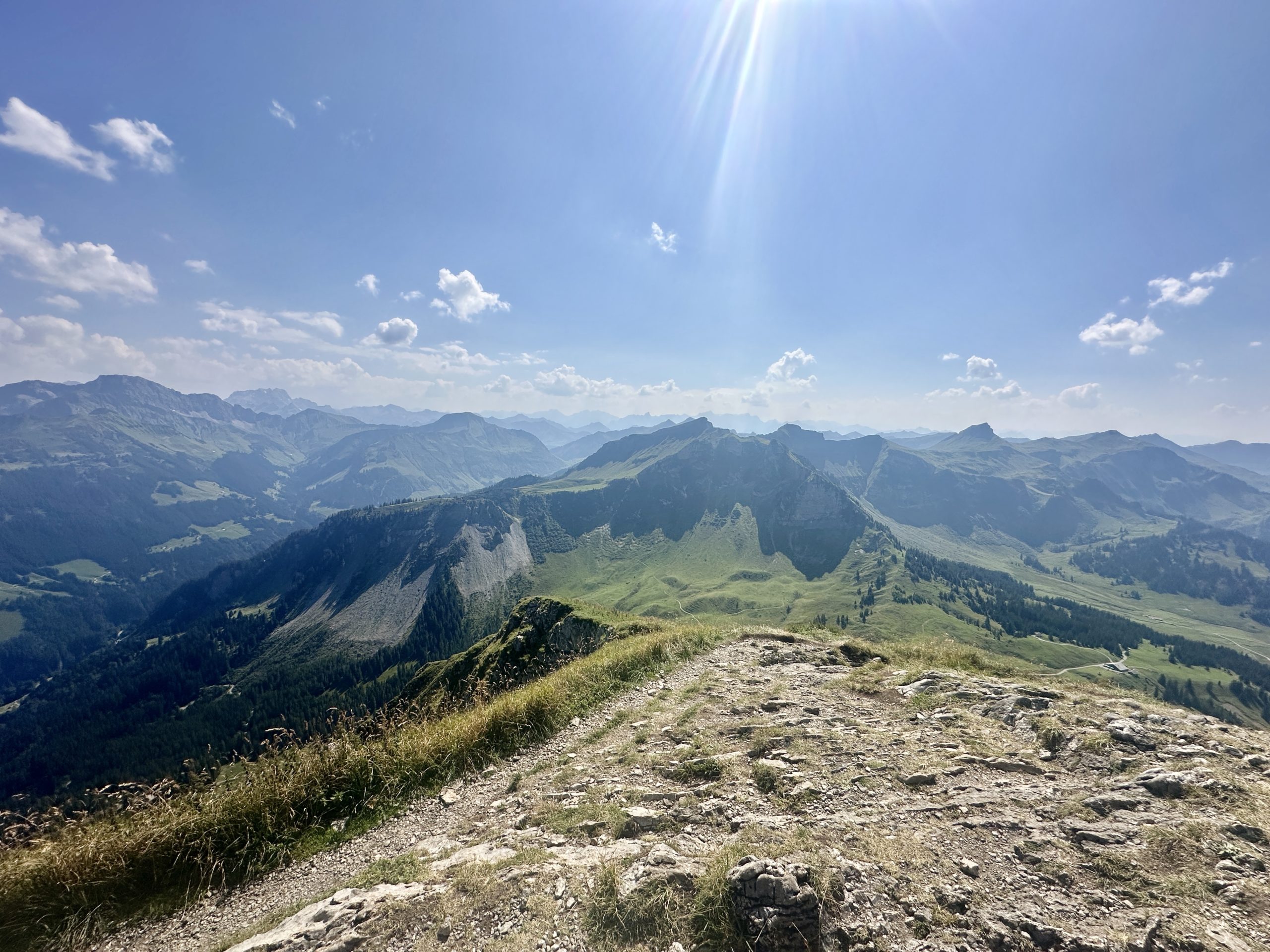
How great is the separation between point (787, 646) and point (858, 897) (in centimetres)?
1276

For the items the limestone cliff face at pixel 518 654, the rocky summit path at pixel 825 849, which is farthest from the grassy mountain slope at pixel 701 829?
the limestone cliff face at pixel 518 654

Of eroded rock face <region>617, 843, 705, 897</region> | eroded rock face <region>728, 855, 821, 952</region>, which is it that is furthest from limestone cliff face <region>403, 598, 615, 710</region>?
eroded rock face <region>728, 855, 821, 952</region>

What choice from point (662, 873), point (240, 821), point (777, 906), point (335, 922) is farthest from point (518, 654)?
point (777, 906)

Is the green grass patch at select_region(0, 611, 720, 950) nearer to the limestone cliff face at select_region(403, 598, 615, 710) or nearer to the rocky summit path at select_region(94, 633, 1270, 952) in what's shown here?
the rocky summit path at select_region(94, 633, 1270, 952)

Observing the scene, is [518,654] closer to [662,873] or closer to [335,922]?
[335,922]

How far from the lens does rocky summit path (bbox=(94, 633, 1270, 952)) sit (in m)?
5.57

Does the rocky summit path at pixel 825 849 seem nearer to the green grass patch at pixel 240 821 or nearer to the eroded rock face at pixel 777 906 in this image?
the eroded rock face at pixel 777 906

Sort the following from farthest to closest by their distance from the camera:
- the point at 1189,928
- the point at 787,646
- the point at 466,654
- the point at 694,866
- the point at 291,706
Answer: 1. the point at 291,706
2. the point at 466,654
3. the point at 787,646
4. the point at 694,866
5. the point at 1189,928

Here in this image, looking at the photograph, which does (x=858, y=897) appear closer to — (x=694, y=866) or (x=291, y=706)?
(x=694, y=866)

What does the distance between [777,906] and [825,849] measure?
1.49 m

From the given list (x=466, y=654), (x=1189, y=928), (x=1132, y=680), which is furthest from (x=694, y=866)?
(x=1132, y=680)

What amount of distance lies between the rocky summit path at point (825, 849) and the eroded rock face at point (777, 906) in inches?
0.9

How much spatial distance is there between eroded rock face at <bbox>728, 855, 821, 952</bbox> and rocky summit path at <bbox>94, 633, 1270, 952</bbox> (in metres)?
0.02

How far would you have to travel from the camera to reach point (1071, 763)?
29.1 feet
